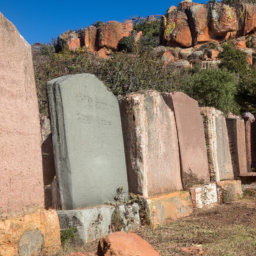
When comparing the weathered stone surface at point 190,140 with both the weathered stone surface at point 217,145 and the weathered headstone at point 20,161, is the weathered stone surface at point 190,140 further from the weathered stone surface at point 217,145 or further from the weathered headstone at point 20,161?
the weathered headstone at point 20,161

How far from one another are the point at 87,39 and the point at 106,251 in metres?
43.3

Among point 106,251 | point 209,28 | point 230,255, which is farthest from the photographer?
point 209,28

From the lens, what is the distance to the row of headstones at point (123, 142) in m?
3.75

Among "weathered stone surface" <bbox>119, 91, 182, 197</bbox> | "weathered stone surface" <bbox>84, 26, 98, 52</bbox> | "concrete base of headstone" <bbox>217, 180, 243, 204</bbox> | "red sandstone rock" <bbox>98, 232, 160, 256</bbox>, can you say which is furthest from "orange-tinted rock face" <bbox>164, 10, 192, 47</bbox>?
"red sandstone rock" <bbox>98, 232, 160, 256</bbox>

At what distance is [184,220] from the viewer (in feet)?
16.0

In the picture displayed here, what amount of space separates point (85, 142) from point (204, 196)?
275cm

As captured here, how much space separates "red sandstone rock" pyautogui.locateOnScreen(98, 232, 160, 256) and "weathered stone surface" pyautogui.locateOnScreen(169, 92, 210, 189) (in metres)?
3.03

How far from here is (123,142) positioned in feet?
15.4

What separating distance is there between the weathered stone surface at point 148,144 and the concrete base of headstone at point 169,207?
0.40 feet

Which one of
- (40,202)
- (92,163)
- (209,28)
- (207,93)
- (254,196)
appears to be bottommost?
(254,196)

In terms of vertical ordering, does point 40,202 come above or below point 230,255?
above

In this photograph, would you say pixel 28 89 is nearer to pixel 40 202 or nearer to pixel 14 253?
pixel 40 202

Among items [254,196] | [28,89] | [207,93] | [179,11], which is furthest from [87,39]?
[28,89]

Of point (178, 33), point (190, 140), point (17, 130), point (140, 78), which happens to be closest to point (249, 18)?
point (178, 33)
